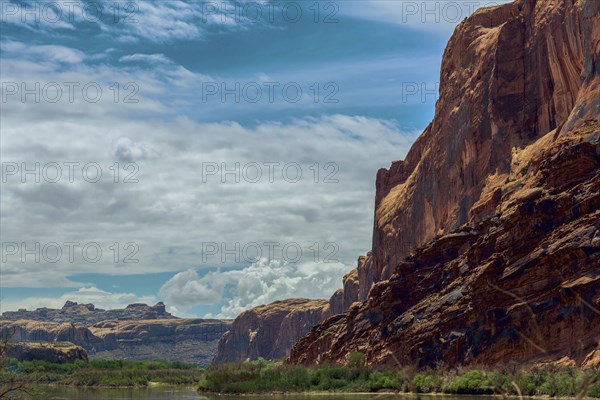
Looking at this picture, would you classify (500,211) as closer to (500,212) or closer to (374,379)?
(500,212)

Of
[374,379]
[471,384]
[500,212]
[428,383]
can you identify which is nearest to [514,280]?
[500,212]

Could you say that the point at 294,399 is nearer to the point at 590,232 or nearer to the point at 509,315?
the point at 509,315

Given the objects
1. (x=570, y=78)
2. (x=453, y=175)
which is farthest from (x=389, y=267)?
(x=570, y=78)

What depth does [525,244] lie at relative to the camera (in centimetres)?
8881

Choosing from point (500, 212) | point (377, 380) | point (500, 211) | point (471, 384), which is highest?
point (500, 211)

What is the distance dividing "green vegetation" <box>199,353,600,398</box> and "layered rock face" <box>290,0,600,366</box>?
4024mm

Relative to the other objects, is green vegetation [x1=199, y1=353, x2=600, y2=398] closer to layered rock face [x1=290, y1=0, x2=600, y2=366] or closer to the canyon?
the canyon

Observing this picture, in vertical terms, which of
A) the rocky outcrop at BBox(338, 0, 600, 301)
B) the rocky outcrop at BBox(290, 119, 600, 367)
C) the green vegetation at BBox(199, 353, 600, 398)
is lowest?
the green vegetation at BBox(199, 353, 600, 398)

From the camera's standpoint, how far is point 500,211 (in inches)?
3826

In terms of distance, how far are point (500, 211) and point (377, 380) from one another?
25067 millimetres

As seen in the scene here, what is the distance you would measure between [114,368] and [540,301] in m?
138

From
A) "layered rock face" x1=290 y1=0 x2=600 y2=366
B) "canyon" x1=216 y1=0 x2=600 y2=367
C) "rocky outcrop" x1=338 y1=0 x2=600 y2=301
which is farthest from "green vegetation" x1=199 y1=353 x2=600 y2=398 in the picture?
"rocky outcrop" x1=338 y1=0 x2=600 y2=301

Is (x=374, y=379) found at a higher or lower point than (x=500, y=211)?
lower

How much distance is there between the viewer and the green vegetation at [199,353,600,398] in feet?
224
